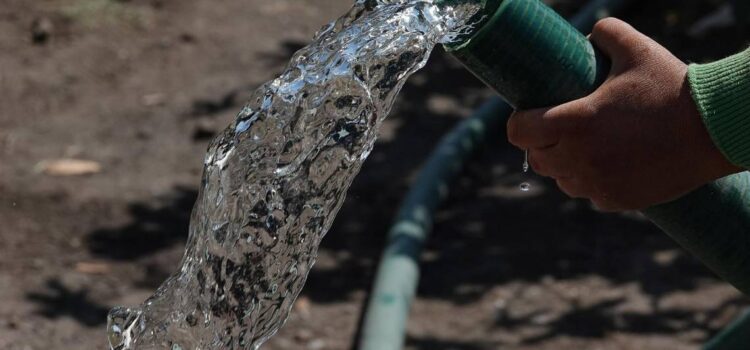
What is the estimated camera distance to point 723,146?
5.27 feet

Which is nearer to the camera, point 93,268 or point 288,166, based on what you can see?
point 288,166

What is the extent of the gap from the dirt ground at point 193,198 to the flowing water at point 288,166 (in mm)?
1530

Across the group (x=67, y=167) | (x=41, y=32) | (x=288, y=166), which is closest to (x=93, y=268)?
(x=67, y=167)

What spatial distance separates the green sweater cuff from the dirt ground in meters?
1.96

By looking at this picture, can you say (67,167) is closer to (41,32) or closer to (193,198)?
(193,198)

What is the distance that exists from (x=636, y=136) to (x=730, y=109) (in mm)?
125

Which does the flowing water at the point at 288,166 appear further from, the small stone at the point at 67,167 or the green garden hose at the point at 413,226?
the small stone at the point at 67,167

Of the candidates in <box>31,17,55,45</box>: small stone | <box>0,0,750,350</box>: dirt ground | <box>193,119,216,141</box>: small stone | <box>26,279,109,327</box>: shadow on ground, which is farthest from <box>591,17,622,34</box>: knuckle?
<box>31,17,55,45</box>: small stone

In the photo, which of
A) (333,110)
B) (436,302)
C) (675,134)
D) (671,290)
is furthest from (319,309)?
(675,134)

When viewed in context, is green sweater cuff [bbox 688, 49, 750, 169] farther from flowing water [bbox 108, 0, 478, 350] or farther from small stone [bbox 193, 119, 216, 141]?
small stone [bbox 193, 119, 216, 141]

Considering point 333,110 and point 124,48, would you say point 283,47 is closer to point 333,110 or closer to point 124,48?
point 124,48

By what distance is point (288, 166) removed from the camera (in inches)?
73.2

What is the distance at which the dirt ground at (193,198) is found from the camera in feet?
11.8

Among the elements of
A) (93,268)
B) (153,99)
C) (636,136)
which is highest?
(636,136)
